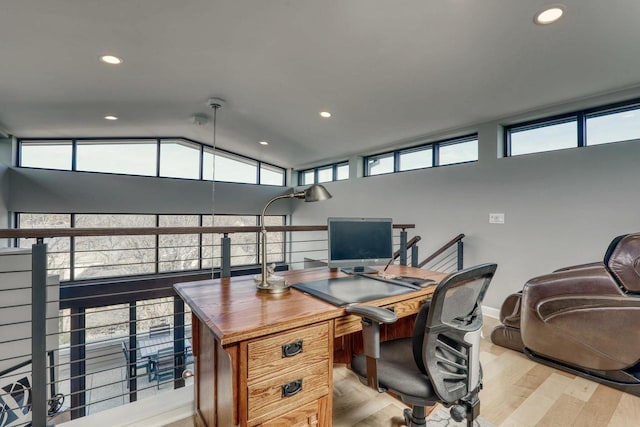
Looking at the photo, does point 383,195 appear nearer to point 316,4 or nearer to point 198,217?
point 316,4

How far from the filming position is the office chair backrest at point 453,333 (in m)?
1.18

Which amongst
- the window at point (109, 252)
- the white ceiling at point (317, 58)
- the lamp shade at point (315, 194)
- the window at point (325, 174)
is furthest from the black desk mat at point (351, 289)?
the window at point (325, 174)

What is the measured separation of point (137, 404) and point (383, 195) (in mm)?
4327

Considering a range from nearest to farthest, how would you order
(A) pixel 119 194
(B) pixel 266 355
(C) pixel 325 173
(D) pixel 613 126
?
1. (B) pixel 266 355
2. (D) pixel 613 126
3. (A) pixel 119 194
4. (C) pixel 325 173

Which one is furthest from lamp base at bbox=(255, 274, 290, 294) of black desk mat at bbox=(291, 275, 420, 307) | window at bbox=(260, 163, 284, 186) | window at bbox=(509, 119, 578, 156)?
window at bbox=(260, 163, 284, 186)

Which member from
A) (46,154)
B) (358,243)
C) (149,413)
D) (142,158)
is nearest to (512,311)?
(358,243)

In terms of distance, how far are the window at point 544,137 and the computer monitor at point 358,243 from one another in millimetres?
2605

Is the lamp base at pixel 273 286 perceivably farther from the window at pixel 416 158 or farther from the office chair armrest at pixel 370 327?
the window at pixel 416 158

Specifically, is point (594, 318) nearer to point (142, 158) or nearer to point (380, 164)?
point (380, 164)

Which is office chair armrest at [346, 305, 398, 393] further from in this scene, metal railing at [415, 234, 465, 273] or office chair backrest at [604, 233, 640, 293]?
metal railing at [415, 234, 465, 273]

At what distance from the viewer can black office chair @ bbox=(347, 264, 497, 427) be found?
3.91ft

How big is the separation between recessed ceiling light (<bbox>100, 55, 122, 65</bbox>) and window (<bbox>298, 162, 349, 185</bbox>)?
162 inches

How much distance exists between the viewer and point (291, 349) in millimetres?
1191

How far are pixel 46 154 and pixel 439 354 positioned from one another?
6.67 m
